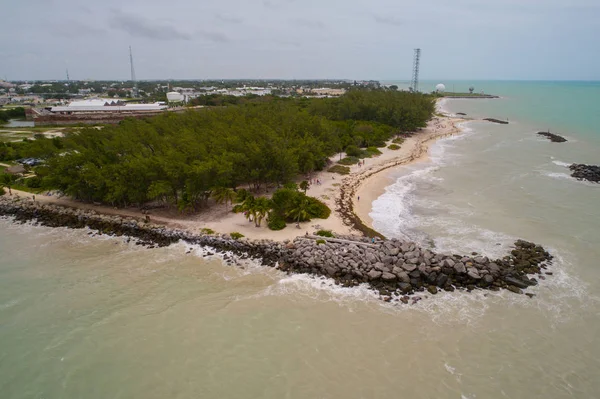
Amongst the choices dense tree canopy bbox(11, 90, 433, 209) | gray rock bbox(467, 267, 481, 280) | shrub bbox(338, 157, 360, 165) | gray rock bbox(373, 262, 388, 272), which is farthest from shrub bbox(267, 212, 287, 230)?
shrub bbox(338, 157, 360, 165)

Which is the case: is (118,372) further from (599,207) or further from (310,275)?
(599,207)

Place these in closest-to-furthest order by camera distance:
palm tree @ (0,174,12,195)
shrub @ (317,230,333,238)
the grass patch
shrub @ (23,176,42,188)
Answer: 1. shrub @ (317,230,333,238)
2. shrub @ (23,176,42,188)
3. palm tree @ (0,174,12,195)
4. the grass patch

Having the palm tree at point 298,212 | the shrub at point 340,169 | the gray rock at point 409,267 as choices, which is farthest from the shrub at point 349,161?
the gray rock at point 409,267

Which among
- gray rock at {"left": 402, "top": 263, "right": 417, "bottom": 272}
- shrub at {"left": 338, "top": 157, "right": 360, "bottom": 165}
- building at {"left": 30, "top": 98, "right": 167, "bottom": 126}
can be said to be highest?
building at {"left": 30, "top": 98, "right": 167, "bottom": 126}

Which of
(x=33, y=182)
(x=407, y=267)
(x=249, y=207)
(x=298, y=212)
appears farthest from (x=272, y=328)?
(x=33, y=182)

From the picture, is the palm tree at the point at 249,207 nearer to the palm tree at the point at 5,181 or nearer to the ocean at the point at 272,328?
the ocean at the point at 272,328

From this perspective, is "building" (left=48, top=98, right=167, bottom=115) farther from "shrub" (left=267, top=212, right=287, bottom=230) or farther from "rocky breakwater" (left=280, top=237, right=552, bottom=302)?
"rocky breakwater" (left=280, top=237, right=552, bottom=302)

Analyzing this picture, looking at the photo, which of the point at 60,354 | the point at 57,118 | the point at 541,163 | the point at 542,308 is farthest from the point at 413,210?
the point at 57,118
